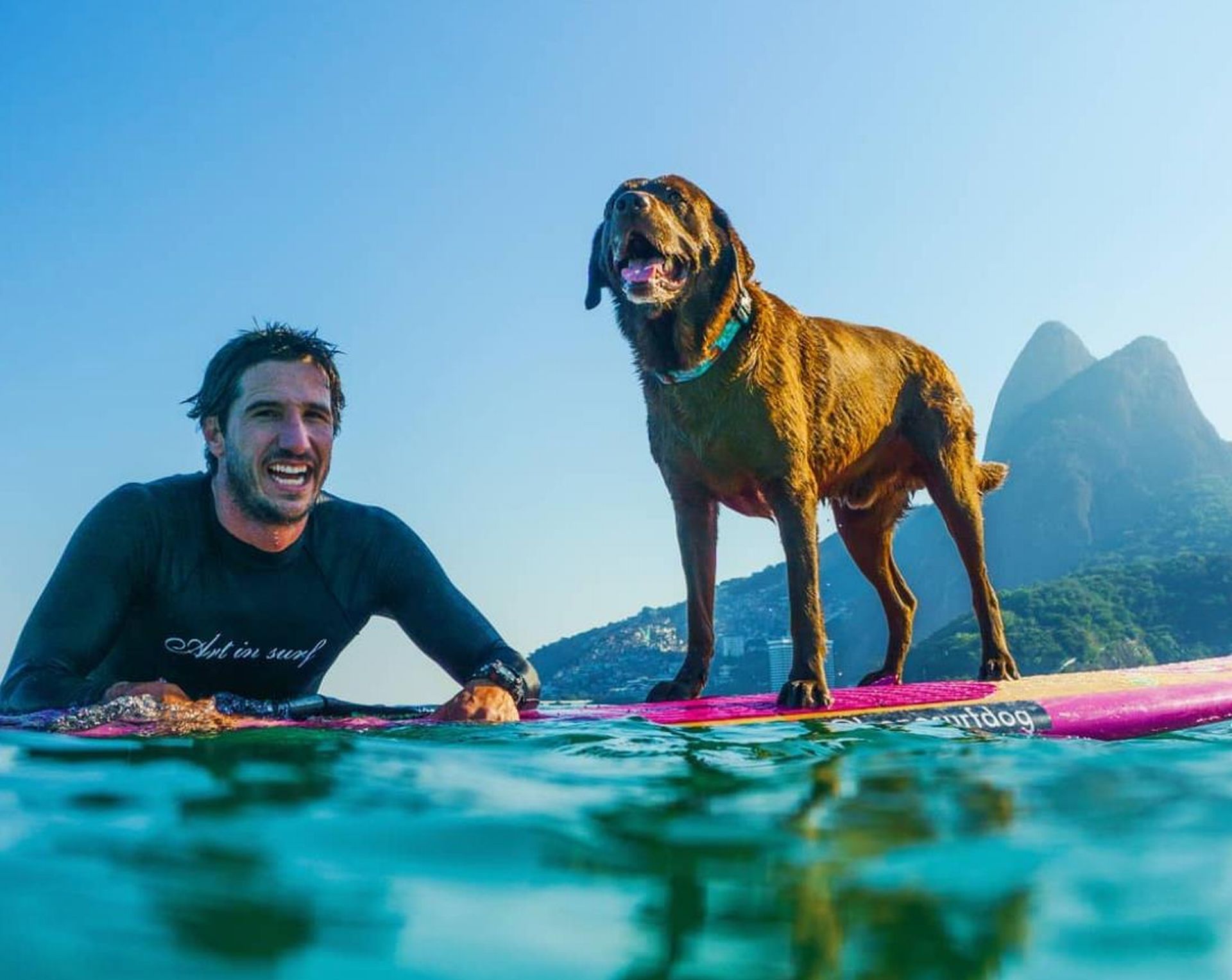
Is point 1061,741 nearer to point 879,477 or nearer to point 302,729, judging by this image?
point 302,729

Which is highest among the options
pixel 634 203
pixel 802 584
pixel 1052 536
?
pixel 1052 536

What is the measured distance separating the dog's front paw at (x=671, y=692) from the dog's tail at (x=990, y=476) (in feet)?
9.89

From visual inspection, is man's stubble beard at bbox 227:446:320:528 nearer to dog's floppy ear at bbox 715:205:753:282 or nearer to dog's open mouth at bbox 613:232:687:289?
dog's open mouth at bbox 613:232:687:289

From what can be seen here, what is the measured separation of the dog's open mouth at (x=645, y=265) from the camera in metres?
5.59

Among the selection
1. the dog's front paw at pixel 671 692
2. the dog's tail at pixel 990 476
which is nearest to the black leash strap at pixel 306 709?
the dog's front paw at pixel 671 692

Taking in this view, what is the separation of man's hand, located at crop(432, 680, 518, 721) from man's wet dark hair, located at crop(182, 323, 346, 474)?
5.29 feet

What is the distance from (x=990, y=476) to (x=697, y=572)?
302 cm

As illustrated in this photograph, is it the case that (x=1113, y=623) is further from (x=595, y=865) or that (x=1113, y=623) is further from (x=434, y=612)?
(x=595, y=865)

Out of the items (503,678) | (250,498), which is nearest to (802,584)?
(503,678)

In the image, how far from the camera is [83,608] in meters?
4.43

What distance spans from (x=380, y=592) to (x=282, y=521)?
688 mm

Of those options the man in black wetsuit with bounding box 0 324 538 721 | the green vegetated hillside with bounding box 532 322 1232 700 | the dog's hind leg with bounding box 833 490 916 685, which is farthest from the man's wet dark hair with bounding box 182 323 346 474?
the green vegetated hillside with bounding box 532 322 1232 700

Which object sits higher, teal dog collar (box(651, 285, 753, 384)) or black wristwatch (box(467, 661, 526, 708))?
teal dog collar (box(651, 285, 753, 384))

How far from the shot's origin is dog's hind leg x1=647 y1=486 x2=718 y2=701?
6.27 metres
